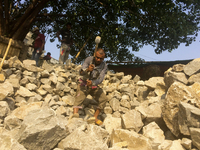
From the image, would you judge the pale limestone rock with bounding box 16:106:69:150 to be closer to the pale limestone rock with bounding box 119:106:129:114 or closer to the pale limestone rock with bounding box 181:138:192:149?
the pale limestone rock with bounding box 181:138:192:149

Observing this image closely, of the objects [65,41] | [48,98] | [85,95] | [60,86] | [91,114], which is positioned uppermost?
[65,41]

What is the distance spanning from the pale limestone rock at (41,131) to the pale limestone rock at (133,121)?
1270 mm

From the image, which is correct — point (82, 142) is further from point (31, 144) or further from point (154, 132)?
point (154, 132)

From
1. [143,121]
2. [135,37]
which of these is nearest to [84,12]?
[135,37]

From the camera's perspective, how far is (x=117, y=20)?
6711 millimetres

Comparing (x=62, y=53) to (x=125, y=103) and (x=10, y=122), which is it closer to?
(x=125, y=103)

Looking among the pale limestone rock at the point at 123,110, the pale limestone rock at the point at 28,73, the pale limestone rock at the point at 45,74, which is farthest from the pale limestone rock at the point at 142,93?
the pale limestone rock at the point at 28,73

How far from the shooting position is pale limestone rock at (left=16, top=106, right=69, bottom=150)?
1.95m

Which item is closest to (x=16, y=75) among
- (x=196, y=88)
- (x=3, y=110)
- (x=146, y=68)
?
(x=3, y=110)

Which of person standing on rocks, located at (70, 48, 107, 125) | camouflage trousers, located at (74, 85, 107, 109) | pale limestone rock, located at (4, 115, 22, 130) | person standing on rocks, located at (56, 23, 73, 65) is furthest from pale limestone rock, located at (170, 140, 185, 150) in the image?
person standing on rocks, located at (56, 23, 73, 65)

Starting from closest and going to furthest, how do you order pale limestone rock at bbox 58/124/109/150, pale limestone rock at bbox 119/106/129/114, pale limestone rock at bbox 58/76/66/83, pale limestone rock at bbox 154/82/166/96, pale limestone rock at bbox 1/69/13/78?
pale limestone rock at bbox 58/124/109/150 < pale limestone rock at bbox 1/69/13/78 < pale limestone rock at bbox 119/106/129/114 < pale limestone rock at bbox 154/82/166/96 < pale limestone rock at bbox 58/76/66/83

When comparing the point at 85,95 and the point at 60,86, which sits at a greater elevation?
the point at 85,95

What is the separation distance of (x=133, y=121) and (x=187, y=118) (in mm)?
988

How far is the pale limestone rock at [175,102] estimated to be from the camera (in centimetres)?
276
